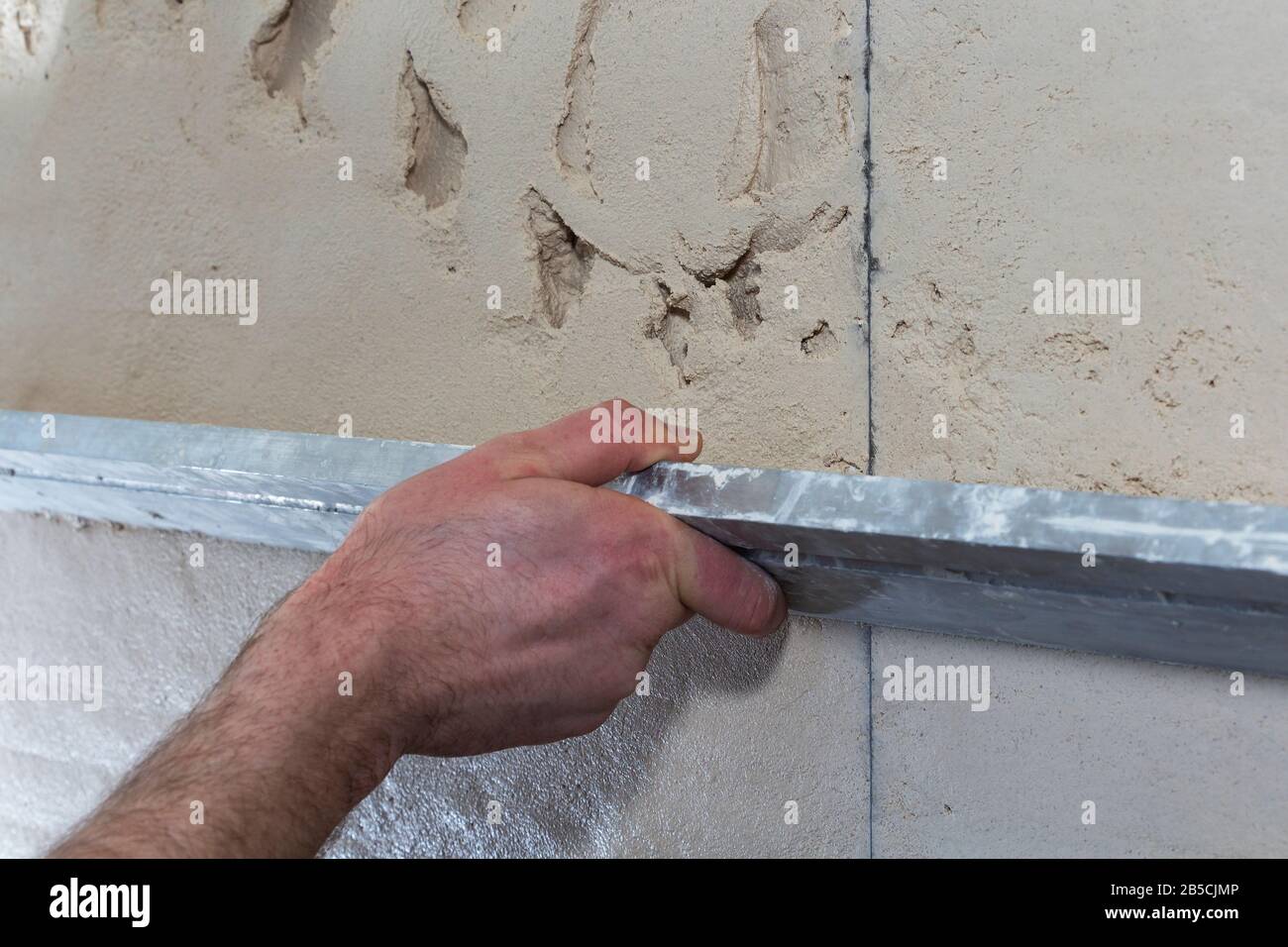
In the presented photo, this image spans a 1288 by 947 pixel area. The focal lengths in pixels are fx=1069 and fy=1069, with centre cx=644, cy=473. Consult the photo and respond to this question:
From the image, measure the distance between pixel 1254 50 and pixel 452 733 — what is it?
3.07ft

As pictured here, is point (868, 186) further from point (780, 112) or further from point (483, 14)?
point (483, 14)

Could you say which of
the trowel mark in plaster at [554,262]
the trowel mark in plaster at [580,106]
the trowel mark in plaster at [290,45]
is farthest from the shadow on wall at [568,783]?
the trowel mark in plaster at [290,45]

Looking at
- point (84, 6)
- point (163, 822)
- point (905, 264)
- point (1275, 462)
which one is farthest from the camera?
point (84, 6)

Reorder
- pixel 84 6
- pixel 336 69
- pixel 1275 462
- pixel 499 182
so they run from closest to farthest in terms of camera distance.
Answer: pixel 1275 462
pixel 499 182
pixel 336 69
pixel 84 6

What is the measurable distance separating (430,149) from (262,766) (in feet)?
2.74

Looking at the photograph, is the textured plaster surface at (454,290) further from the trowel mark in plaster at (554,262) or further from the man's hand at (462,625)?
the man's hand at (462,625)

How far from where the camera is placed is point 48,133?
5.19 feet

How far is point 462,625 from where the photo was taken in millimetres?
930

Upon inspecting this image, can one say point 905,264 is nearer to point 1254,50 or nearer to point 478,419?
point 1254,50

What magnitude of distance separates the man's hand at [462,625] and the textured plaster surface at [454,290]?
19 centimetres

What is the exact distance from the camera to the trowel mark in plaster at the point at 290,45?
1441 millimetres

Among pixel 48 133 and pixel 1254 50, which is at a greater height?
pixel 48 133
